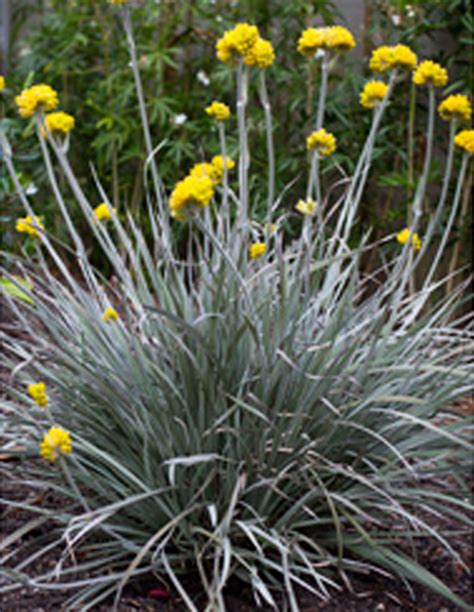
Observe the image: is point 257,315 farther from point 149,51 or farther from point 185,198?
point 149,51

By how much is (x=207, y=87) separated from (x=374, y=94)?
3125 mm

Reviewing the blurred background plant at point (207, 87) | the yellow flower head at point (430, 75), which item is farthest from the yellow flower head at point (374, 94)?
the blurred background plant at point (207, 87)

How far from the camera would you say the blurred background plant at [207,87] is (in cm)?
499

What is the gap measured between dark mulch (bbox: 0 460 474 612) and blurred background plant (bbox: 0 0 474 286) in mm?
2129

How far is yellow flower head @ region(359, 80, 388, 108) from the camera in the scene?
2590mm

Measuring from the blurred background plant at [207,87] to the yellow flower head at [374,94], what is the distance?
79.1 inches

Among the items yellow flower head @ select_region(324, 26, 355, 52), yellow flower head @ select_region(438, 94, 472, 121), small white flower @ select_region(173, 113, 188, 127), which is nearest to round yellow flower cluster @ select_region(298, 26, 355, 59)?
yellow flower head @ select_region(324, 26, 355, 52)

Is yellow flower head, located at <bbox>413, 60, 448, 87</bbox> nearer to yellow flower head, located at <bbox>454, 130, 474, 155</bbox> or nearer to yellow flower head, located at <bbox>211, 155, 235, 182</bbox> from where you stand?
yellow flower head, located at <bbox>454, 130, 474, 155</bbox>

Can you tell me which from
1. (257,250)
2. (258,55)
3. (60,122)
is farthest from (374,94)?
(60,122)

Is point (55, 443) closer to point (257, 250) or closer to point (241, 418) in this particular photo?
point (241, 418)

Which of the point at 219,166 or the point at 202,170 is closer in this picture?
the point at 202,170

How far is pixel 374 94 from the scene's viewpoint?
8.54 feet

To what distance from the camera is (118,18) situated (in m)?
5.55

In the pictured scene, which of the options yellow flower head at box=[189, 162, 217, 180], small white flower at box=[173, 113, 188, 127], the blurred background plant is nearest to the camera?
yellow flower head at box=[189, 162, 217, 180]
